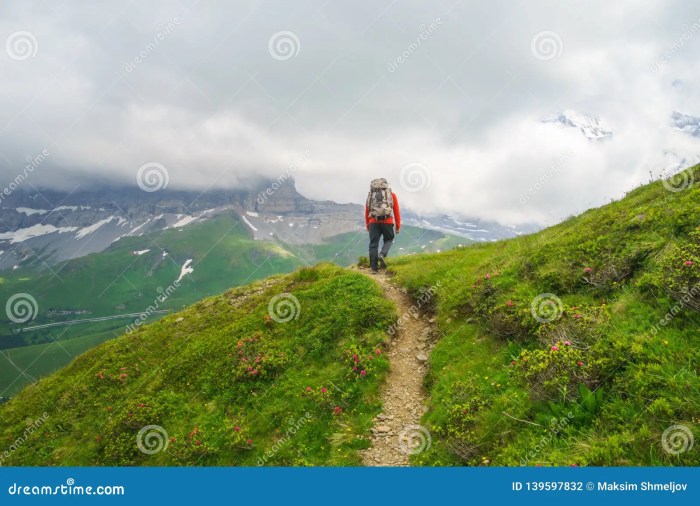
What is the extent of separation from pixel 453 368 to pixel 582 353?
3.65 metres

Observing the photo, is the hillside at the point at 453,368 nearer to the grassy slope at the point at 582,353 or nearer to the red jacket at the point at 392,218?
the grassy slope at the point at 582,353

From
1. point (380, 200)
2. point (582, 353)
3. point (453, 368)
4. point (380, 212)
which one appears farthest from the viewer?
point (380, 200)

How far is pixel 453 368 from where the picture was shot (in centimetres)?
1010

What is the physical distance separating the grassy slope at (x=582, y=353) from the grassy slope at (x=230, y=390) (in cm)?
262

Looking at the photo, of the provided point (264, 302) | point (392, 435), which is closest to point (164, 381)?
point (264, 302)

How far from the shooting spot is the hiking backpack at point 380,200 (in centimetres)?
1905

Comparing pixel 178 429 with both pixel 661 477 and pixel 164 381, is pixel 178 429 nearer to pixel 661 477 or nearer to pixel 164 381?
pixel 164 381

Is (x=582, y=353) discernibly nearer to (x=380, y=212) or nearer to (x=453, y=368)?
(x=453, y=368)

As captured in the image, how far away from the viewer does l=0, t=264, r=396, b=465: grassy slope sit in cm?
1020

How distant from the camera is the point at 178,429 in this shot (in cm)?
1160

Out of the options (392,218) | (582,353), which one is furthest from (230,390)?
(392,218)

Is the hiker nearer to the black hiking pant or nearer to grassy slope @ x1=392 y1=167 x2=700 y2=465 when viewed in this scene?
the black hiking pant

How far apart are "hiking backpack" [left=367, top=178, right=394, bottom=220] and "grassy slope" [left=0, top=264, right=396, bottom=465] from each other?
355 centimetres

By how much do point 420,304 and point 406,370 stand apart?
3869 millimetres
